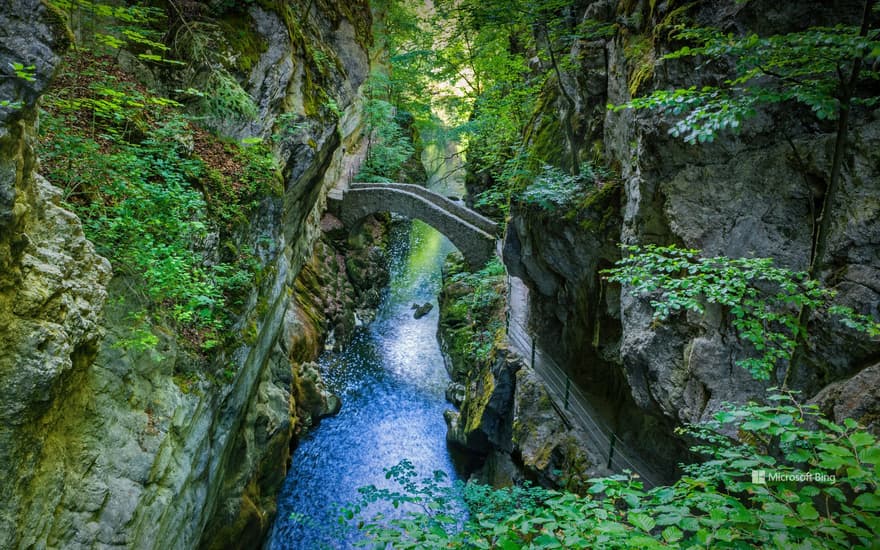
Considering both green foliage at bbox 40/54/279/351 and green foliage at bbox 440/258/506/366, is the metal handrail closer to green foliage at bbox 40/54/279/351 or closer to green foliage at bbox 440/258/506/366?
green foliage at bbox 440/258/506/366

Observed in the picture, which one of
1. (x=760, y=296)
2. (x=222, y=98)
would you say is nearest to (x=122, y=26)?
(x=222, y=98)

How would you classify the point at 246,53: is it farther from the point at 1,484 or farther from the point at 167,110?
the point at 1,484

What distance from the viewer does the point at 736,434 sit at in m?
4.55

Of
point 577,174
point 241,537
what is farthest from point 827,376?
point 241,537

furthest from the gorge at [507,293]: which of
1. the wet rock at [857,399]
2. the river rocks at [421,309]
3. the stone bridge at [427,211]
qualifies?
the river rocks at [421,309]

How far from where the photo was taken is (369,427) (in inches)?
491

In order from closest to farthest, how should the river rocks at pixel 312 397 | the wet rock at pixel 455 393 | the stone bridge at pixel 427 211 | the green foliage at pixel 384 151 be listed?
the river rocks at pixel 312 397 → the wet rock at pixel 455 393 → the stone bridge at pixel 427 211 → the green foliage at pixel 384 151

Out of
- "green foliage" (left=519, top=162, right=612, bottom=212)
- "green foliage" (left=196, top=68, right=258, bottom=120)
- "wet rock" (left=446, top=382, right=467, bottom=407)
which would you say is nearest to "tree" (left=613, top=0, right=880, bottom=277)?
"green foliage" (left=519, top=162, right=612, bottom=212)

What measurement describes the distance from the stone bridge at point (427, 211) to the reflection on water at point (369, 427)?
12.5 feet

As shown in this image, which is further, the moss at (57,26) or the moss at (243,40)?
the moss at (243,40)

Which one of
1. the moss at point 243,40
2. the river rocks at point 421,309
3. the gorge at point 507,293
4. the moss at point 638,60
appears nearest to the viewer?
the gorge at point 507,293

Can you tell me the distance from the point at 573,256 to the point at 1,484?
312 inches

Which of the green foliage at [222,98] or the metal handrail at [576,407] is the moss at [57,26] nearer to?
the green foliage at [222,98]

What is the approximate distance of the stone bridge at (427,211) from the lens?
1850 centimetres
